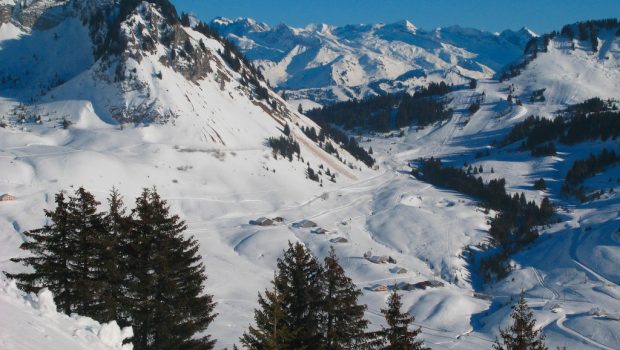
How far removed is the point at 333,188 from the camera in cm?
13988

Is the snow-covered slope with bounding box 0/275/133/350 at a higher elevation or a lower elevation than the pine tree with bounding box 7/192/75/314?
higher

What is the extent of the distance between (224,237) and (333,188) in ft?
163

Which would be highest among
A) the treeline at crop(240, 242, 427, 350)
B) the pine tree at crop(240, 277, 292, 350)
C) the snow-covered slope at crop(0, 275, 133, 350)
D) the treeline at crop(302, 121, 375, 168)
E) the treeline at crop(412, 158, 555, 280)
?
the snow-covered slope at crop(0, 275, 133, 350)

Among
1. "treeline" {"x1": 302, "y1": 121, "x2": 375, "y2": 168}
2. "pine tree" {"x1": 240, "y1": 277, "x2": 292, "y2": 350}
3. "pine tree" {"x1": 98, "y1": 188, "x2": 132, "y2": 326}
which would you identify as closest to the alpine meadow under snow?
"treeline" {"x1": 302, "y1": 121, "x2": 375, "y2": 168}

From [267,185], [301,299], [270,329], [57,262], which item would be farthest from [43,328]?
[267,185]

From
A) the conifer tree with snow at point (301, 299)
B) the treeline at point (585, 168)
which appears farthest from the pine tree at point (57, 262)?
the treeline at point (585, 168)

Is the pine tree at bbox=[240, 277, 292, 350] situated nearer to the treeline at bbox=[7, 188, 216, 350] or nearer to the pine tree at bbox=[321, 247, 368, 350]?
the pine tree at bbox=[321, 247, 368, 350]

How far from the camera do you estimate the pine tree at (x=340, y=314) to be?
76.4ft

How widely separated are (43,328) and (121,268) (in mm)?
10399

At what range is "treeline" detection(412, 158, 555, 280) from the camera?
359 ft

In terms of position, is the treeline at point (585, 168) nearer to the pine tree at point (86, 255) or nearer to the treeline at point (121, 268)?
the treeline at point (121, 268)

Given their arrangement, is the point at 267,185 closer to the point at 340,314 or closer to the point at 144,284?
the point at 144,284

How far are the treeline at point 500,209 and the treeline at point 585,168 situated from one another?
18551mm

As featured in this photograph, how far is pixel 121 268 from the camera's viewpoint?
23.6 meters
